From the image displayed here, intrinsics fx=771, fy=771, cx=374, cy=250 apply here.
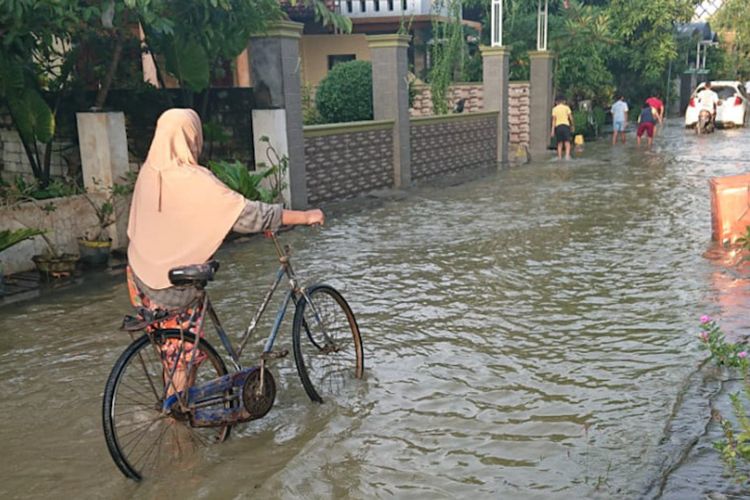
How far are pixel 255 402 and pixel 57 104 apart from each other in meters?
7.72

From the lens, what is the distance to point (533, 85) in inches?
883

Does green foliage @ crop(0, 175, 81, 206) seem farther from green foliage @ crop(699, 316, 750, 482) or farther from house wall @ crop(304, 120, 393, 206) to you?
green foliage @ crop(699, 316, 750, 482)

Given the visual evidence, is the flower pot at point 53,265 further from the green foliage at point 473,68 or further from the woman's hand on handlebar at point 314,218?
the green foliage at point 473,68

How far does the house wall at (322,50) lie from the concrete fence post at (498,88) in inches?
280

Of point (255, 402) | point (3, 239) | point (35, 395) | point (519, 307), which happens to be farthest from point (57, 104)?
point (255, 402)

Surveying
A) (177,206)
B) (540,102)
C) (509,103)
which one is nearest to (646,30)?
(540,102)

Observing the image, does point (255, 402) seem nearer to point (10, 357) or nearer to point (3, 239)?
point (10, 357)

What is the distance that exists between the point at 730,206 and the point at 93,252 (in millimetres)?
7525

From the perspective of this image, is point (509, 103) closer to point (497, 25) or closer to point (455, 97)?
point (455, 97)

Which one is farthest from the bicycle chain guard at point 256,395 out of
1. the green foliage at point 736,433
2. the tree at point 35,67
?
the tree at point 35,67

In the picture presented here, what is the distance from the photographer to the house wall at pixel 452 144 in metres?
16.8

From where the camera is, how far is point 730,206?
9.02 metres

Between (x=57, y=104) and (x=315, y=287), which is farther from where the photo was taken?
(x=57, y=104)

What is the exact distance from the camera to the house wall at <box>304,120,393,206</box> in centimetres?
1325
